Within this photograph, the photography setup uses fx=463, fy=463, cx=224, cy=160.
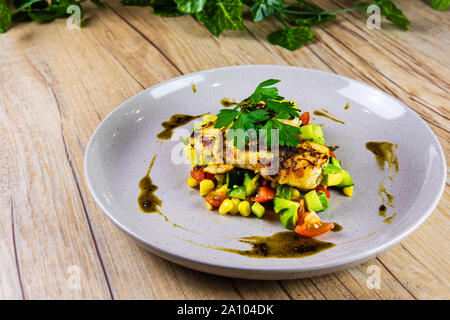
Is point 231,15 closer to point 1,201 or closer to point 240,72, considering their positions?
point 240,72

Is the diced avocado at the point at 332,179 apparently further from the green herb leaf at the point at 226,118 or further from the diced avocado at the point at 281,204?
the green herb leaf at the point at 226,118

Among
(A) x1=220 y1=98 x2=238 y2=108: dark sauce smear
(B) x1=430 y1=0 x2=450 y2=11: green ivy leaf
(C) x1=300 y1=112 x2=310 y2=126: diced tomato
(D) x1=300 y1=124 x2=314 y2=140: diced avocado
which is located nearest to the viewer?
(D) x1=300 y1=124 x2=314 y2=140: diced avocado

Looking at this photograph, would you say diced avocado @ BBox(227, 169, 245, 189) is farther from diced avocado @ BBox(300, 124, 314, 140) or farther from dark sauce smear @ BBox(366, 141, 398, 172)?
dark sauce smear @ BBox(366, 141, 398, 172)

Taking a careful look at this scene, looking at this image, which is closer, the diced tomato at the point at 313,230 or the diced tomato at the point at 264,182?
the diced tomato at the point at 313,230

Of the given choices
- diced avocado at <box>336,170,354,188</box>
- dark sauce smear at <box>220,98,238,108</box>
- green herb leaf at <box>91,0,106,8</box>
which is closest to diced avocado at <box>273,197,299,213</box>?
diced avocado at <box>336,170,354,188</box>

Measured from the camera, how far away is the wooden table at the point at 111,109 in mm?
2676

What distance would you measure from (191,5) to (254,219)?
2906 mm

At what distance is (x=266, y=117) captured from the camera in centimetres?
303

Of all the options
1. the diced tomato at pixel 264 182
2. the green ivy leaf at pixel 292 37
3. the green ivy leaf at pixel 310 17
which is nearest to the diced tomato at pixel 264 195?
the diced tomato at pixel 264 182

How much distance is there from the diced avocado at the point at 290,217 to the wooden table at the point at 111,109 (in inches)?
13.1

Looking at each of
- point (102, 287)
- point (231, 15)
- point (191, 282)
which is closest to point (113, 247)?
point (102, 287)

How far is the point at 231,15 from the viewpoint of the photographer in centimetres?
507

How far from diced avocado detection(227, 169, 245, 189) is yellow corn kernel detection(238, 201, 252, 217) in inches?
8.2

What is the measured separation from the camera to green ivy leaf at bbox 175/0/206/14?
4926mm
